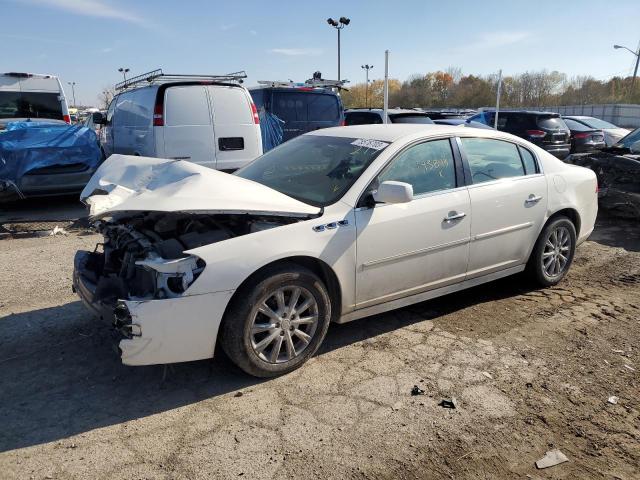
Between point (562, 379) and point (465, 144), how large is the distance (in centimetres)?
200

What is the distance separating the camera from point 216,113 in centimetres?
785

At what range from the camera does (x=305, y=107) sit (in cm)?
1025

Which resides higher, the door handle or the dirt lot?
the door handle

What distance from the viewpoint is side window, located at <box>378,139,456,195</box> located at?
391 cm

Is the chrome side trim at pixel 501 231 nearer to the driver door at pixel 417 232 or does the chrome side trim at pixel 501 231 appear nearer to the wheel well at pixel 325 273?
the driver door at pixel 417 232

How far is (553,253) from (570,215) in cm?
46

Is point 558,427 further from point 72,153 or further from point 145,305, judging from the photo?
point 72,153

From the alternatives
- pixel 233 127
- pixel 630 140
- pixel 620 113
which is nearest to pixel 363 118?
pixel 233 127

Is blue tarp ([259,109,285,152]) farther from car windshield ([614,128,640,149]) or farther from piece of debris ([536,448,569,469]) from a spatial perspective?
piece of debris ([536,448,569,469])

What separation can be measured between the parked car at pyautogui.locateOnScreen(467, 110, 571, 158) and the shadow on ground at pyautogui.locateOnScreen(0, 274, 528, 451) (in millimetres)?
10603

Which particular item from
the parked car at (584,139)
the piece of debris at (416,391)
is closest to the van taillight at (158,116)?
the piece of debris at (416,391)

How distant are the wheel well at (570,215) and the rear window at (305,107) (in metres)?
6.15

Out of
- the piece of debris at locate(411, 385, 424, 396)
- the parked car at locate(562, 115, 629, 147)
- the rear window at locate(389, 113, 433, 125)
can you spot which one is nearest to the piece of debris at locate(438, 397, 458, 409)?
the piece of debris at locate(411, 385, 424, 396)

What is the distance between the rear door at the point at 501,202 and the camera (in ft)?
14.1
